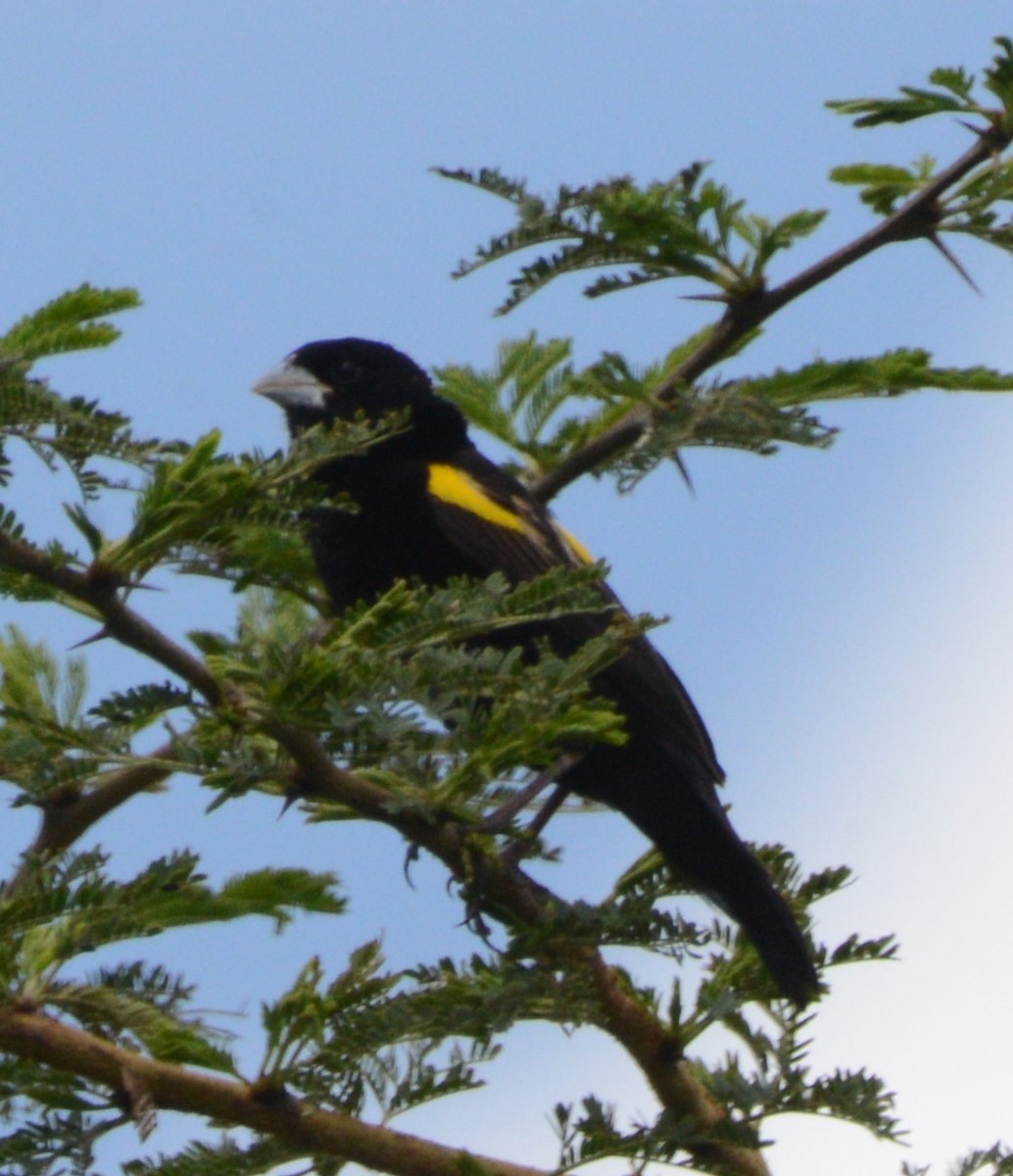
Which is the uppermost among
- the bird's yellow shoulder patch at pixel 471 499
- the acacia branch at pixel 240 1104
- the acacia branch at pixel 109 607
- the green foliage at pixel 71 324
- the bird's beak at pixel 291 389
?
the bird's beak at pixel 291 389

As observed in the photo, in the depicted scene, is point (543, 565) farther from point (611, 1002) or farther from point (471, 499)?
point (611, 1002)

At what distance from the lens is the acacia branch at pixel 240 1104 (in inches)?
78.6

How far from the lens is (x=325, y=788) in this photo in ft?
6.82

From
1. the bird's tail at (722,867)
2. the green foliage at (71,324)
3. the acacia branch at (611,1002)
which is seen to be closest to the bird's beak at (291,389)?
the bird's tail at (722,867)

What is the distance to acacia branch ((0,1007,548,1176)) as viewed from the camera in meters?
2.00

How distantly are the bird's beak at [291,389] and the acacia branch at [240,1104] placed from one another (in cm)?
258

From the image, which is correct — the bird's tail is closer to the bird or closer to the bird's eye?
the bird

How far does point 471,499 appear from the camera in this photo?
3932 millimetres

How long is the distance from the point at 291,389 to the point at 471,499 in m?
0.83

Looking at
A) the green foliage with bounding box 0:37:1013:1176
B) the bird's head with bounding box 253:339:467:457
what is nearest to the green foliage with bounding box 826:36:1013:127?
the green foliage with bounding box 0:37:1013:1176

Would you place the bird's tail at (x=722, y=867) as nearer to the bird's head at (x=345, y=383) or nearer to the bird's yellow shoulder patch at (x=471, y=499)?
the bird's yellow shoulder patch at (x=471, y=499)

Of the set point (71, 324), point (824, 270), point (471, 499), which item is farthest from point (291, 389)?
point (71, 324)

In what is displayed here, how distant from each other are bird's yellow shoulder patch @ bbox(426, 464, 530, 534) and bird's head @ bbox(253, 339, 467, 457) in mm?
408

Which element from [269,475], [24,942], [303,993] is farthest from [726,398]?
[24,942]
